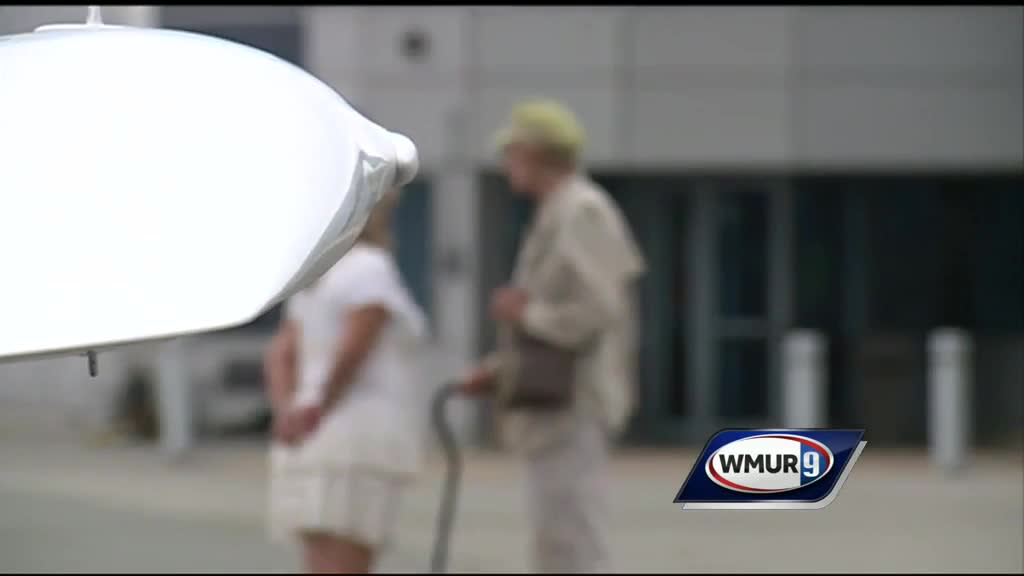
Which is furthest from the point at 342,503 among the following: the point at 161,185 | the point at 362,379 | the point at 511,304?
the point at 161,185

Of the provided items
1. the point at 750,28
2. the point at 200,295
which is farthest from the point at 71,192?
the point at 750,28

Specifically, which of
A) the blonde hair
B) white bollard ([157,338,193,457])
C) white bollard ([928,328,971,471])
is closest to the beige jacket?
the blonde hair

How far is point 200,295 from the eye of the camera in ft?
4.08

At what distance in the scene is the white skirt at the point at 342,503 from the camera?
3309mm

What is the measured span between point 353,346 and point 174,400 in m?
6.31

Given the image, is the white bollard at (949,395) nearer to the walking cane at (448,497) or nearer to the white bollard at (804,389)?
the white bollard at (804,389)

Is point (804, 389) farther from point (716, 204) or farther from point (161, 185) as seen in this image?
point (161, 185)

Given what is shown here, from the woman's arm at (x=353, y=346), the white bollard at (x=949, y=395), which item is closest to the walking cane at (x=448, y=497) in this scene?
the woman's arm at (x=353, y=346)

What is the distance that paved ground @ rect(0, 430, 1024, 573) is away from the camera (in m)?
3.03

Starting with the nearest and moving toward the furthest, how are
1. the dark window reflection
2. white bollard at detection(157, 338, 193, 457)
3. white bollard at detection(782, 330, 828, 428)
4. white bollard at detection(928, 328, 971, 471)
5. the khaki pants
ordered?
the khaki pants
white bollard at detection(157, 338, 193, 457)
white bollard at detection(928, 328, 971, 471)
white bollard at detection(782, 330, 828, 428)
the dark window reflection

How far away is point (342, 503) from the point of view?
3309 millimetres

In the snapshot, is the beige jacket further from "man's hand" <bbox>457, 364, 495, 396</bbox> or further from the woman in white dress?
the woman in white dress

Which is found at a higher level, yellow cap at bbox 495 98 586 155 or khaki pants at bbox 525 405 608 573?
yellow cap at bbox 495 98 586 155

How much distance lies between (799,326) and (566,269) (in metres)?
9.45
